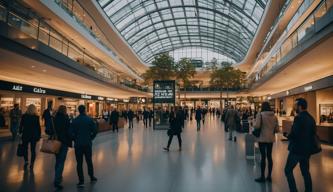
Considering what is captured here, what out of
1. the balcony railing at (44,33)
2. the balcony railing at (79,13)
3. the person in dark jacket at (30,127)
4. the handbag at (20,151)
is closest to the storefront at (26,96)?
the balcony railing at (44,33)

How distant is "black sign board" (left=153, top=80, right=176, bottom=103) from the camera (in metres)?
23.0

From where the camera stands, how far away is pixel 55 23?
926 inches

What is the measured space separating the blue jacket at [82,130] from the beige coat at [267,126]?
13.4ft

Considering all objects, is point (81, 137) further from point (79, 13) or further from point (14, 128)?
point (79, 13)

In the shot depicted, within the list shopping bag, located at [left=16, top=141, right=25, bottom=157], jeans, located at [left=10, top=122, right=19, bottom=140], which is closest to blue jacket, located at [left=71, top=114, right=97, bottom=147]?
shopping bag, located at [left=16, top=141, right=25, bottom=157]

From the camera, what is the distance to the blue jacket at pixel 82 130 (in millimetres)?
5891

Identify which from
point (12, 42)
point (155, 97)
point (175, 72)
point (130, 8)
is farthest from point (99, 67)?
point (175, 72)

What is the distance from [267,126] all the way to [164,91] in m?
17.1

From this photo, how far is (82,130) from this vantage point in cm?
592

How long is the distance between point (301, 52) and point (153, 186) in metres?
11.2

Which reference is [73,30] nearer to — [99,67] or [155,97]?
[99,67]

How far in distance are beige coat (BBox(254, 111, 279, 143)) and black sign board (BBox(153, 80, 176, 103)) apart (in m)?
16.6

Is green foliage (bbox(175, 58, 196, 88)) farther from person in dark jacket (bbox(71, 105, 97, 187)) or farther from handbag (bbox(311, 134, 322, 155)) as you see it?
handbag (bbox(311, 134, 322, 155))

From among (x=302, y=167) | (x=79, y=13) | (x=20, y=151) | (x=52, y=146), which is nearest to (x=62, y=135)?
(x=52, y=146)
